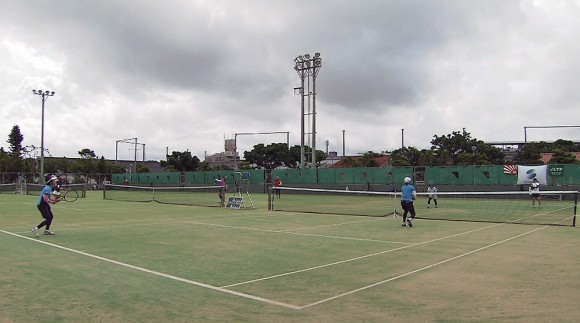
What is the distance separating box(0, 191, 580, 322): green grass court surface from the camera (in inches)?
237

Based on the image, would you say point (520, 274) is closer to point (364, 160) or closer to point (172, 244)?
point (172, 244)

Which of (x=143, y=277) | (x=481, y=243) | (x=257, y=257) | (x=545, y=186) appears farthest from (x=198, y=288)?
(x=545, y=186)

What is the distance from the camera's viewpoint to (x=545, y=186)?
117 feet

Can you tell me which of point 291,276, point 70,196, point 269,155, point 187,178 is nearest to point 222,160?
point 269,155

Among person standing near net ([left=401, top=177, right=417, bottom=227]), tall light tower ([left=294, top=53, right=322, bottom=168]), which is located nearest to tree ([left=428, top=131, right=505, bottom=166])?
tall light tower ([left=294, top=53, right=322, bottom=168])

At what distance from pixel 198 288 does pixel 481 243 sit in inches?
320

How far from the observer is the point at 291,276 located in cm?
825

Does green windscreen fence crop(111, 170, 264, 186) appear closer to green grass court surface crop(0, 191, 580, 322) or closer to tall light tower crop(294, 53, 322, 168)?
tall light tower crop(294, 53, 322, 168)

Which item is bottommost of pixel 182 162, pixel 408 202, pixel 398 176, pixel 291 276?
pixel 291 276

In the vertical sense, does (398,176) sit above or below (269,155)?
below

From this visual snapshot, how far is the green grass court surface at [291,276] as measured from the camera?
601 cm

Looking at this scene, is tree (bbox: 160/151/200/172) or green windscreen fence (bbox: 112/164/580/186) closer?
green windscreen fence (bbox: 112/164/580/186)

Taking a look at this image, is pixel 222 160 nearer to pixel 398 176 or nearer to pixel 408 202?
pixel 398 176

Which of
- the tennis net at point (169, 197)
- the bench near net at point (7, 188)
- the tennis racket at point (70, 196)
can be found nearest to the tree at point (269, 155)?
the tennis net at point (169, 197)
